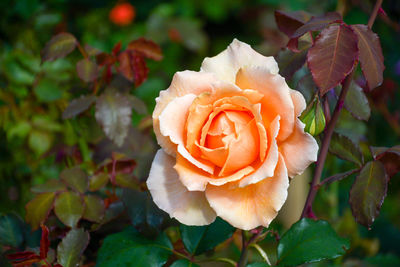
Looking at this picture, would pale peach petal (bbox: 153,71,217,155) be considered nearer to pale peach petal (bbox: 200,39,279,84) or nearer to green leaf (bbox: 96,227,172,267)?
pale peach petal (bbox: 200,39,279,84)

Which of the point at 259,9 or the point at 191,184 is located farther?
the point at 259,9

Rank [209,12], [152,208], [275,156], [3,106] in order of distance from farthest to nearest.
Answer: [209,12], [3,106], [152,208], [275,156]

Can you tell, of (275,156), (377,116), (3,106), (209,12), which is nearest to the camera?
(275,156)

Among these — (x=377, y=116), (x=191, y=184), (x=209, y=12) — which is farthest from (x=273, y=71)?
(x=209, y=12)

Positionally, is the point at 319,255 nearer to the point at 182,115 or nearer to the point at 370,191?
the point at 370,191

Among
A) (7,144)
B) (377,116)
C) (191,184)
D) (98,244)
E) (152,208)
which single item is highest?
(191,184)

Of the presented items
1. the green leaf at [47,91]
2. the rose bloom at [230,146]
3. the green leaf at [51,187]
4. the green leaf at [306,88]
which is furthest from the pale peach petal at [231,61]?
the green leaf at [47,91]

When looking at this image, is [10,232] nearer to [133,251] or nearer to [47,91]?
[133,251]
